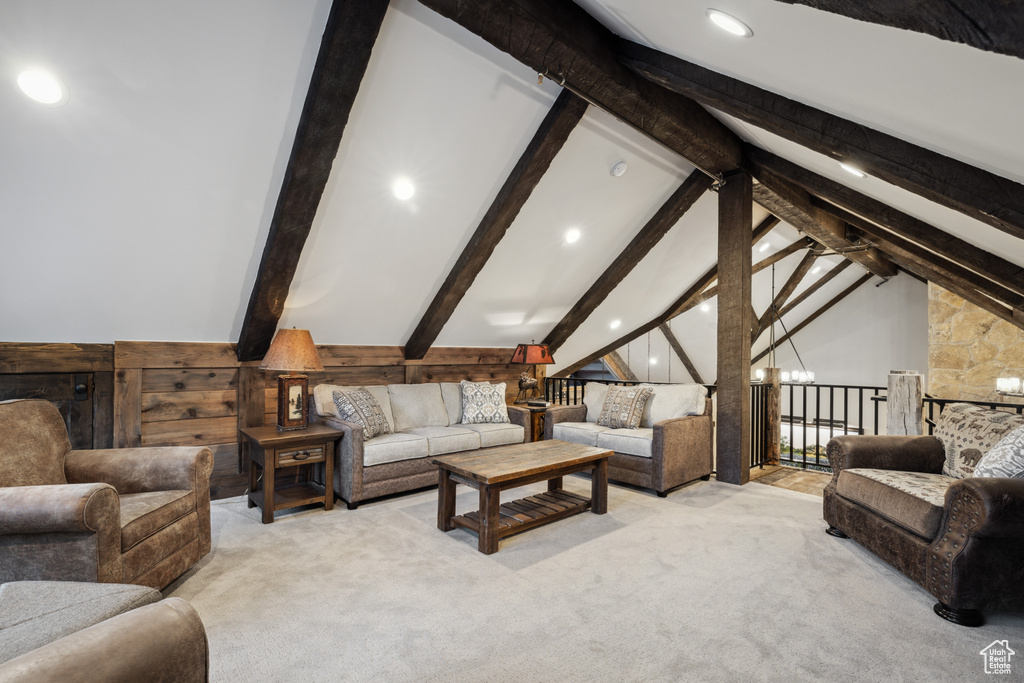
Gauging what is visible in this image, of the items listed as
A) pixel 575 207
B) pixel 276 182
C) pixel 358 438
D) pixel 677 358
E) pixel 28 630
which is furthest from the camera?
pixel 677 358

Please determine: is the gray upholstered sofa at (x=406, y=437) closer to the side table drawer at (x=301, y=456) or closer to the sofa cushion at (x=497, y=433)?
the sofa cushion at (x=497, y=433)

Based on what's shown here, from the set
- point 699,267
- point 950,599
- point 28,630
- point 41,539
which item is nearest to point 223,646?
point 41,539

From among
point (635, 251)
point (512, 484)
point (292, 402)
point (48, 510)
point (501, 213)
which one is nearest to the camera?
point (48, 510)

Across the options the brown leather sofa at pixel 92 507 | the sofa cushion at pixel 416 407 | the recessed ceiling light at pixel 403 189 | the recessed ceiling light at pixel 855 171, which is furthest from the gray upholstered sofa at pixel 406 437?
the recessed ceiling light at pixel 855 171

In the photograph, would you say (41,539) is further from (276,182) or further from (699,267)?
(699,267)

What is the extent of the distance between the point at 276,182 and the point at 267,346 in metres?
1.48

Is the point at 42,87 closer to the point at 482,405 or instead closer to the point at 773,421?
the point at 482,405

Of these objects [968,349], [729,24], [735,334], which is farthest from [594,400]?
[968,349]

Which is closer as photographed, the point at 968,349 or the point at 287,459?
the point at 287,459

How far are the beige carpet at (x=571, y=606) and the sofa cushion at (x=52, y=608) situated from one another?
662mm

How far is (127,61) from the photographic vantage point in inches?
95.2

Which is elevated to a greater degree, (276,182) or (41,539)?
(276,182)

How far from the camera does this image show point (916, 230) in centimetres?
351

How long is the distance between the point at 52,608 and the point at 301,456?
237cm
